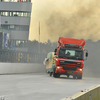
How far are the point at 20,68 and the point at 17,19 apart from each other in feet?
128

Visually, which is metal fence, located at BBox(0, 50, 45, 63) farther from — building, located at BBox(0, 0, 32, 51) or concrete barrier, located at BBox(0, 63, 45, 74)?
building, located at BBox(0, 0, 32, 51)

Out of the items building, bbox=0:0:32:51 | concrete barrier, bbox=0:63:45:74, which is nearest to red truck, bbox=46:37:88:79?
concrete barrier, bbox=0:63:45:74

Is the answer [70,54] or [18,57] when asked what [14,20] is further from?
[70,54]

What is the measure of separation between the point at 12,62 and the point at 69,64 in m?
15.2

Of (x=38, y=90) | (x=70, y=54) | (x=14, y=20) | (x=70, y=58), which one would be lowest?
(x=38, y=90)

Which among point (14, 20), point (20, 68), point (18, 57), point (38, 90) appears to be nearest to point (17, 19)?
point (14, 20)

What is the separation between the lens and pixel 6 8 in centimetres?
7812

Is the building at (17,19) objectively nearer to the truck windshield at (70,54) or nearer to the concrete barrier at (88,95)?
the truck windshield at (70,54)

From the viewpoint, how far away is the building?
257 ft

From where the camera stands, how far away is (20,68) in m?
42.7

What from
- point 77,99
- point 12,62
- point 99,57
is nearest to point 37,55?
point 12,62

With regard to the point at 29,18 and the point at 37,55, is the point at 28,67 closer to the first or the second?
the point at 37,55

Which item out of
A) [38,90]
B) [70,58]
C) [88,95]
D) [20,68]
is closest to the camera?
[88,95]

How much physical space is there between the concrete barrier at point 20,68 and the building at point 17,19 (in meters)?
29.5
